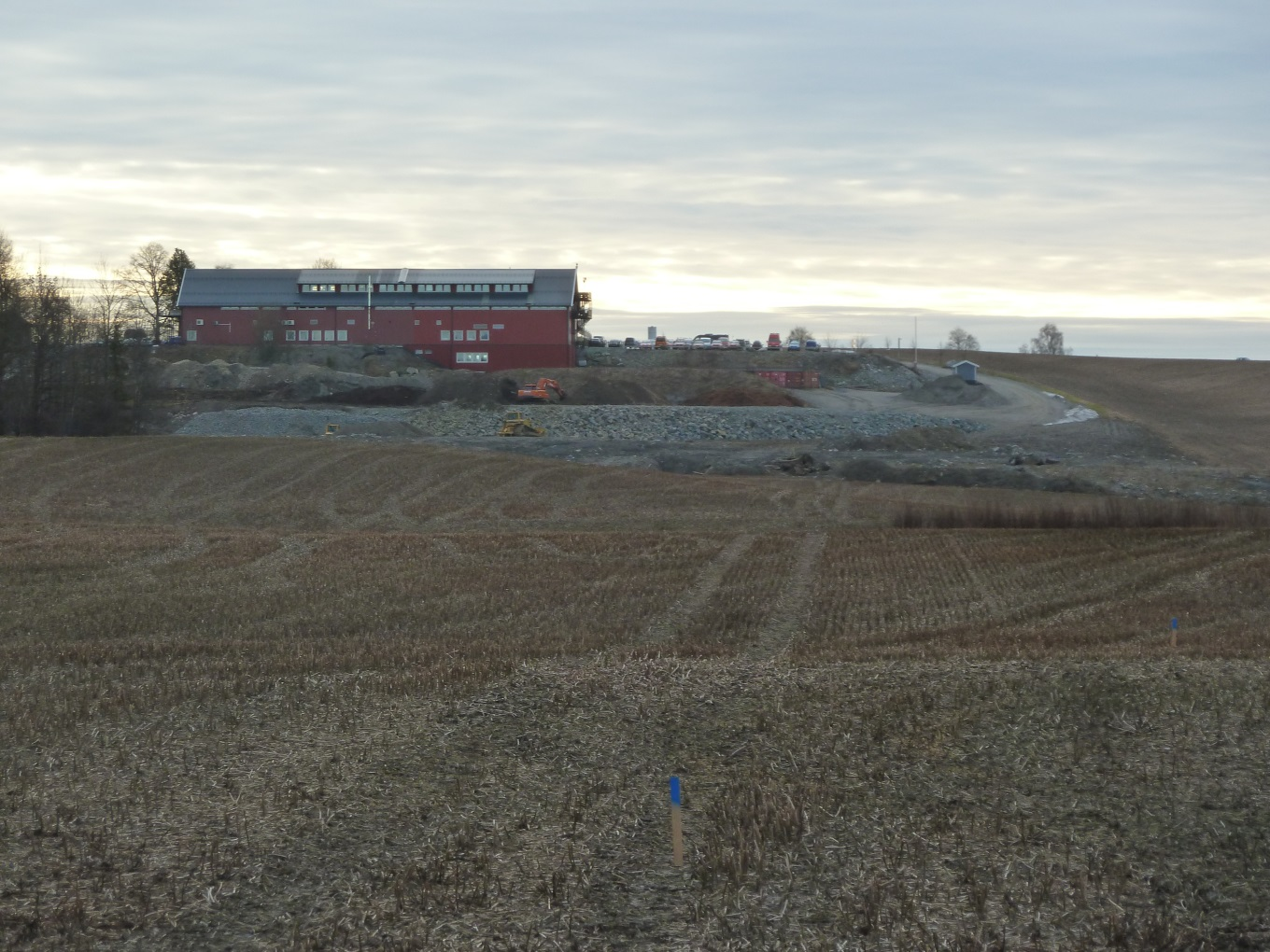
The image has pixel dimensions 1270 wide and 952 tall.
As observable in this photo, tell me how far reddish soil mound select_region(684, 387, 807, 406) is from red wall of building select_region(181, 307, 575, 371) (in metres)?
16.6

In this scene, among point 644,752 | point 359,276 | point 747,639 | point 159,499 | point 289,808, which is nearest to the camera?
point 289,808

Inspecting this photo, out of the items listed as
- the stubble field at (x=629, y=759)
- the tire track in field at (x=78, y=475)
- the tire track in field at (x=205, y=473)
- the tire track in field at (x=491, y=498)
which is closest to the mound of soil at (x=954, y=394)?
the tire track in field at (x=491, y=498)

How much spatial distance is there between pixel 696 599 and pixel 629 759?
10.8 m

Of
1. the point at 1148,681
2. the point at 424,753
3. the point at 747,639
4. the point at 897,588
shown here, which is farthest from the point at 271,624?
the point at 1148,681

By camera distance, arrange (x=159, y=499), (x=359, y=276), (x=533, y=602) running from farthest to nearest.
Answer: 1. (x=359, y=276)
2. (x=159, y=499)
3. (x=533, y=602)

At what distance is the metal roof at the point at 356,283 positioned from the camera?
96.6 m

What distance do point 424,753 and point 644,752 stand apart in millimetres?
1934

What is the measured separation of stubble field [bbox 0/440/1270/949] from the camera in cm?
793

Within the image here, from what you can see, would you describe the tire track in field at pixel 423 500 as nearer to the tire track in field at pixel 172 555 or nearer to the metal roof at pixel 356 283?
the tire track in field at pixel 172 555

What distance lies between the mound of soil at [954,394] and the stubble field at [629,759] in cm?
5937

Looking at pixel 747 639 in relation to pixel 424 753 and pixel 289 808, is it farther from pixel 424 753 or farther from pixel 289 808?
pixel 289 808

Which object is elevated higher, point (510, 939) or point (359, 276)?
point (359, 276)

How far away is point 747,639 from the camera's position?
18281 millimetres

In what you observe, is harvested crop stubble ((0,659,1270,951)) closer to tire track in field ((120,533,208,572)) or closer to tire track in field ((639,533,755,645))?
tire track in field ((639,533,755,645))
